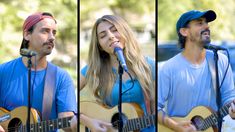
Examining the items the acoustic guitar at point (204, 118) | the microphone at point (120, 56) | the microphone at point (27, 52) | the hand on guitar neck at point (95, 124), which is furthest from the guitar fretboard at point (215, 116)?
the microphone at point (27, 52)

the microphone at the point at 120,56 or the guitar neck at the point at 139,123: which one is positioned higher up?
the microphone at the point at 120,56

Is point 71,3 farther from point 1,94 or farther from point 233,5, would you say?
point 233,5

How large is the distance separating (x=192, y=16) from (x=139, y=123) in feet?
3.11

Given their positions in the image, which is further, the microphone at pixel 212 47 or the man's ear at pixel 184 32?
the man's ear at pixel 184 32

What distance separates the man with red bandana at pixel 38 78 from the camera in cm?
600

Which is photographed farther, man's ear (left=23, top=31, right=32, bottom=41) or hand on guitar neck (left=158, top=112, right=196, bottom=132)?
man's ear (left=23, top=31, right=32, bottom=41)

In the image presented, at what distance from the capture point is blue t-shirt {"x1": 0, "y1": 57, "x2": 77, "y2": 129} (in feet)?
19.7

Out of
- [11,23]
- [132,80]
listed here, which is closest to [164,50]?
[132,80]

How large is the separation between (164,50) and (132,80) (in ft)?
1.17

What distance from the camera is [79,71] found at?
609 cm

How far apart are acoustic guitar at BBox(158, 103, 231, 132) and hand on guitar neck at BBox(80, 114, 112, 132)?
16.9 inches

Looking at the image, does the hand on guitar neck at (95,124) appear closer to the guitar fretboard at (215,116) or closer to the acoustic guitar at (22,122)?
the acoustic guitar at (22,122)


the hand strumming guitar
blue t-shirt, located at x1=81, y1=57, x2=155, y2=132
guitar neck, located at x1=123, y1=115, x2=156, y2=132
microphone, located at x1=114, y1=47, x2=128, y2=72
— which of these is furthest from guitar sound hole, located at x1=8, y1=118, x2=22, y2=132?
the hand strumming guitar

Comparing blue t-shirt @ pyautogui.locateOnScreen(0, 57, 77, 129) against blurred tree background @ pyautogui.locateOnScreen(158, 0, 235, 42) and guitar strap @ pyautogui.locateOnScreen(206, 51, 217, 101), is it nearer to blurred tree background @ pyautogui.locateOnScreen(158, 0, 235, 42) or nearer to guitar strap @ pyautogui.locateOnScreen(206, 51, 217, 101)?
blurred tree background @ pyautogui.locateOnScreen(158, 0, 235, 42)
